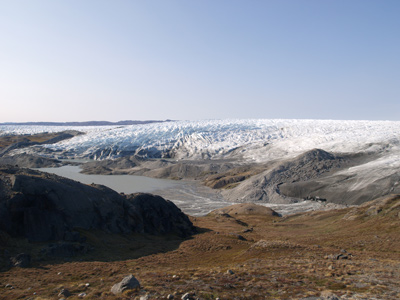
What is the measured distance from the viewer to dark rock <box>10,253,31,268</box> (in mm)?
13438

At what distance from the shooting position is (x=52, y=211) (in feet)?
58.9

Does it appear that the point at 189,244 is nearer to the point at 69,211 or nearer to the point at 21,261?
the point at 69,211

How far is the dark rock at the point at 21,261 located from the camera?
13438mm

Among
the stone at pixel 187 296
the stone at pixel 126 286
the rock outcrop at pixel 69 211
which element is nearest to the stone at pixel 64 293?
the stone at pixel 126 286

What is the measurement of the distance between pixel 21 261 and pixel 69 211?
5213 millimetres

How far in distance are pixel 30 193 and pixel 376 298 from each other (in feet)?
56.0

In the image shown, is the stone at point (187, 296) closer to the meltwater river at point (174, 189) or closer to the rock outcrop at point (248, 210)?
the rock outcrop at point (248, 210)

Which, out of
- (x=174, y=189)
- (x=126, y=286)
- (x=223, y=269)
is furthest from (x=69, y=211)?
(x=174, y=189)

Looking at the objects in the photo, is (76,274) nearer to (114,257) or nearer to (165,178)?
(114,257)

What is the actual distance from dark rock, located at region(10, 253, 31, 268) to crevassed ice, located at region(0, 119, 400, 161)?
73977mm

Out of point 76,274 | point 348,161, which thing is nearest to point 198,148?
point 348,161

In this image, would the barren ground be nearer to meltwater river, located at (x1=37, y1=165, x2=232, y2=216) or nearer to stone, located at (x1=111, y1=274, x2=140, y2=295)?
stone, located at (x1=111, y1=274, x2=140, y2=295)

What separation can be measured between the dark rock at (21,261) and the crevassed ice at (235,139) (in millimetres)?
73977

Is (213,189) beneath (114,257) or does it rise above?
beneath
